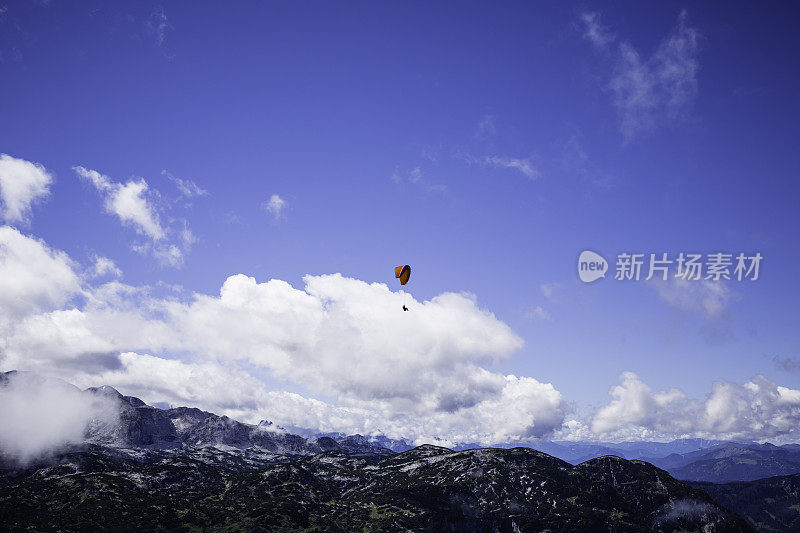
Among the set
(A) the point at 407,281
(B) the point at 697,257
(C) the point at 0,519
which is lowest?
(C) the point at 0,519

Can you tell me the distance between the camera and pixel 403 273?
147625mm

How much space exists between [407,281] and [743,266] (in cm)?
9436

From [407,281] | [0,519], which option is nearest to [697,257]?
[407,281]

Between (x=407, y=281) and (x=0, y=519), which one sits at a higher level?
(x=407, y=281)

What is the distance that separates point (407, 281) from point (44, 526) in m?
212

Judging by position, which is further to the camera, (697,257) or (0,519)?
(0,519)

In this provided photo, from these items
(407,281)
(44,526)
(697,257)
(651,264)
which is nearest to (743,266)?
(697,257)

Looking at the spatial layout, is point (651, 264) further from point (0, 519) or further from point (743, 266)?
point (0, 519)

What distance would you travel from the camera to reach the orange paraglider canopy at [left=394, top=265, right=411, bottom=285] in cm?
14300

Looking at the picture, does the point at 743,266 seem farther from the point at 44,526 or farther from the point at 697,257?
the point at 44,526

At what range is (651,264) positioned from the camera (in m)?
116

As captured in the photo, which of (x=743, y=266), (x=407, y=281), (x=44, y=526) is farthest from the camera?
(x=44, y=526)

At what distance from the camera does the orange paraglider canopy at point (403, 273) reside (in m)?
143

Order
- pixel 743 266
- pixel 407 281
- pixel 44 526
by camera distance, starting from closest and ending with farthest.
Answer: pixel 743 266
pixel 407 281
pixel 44 526
